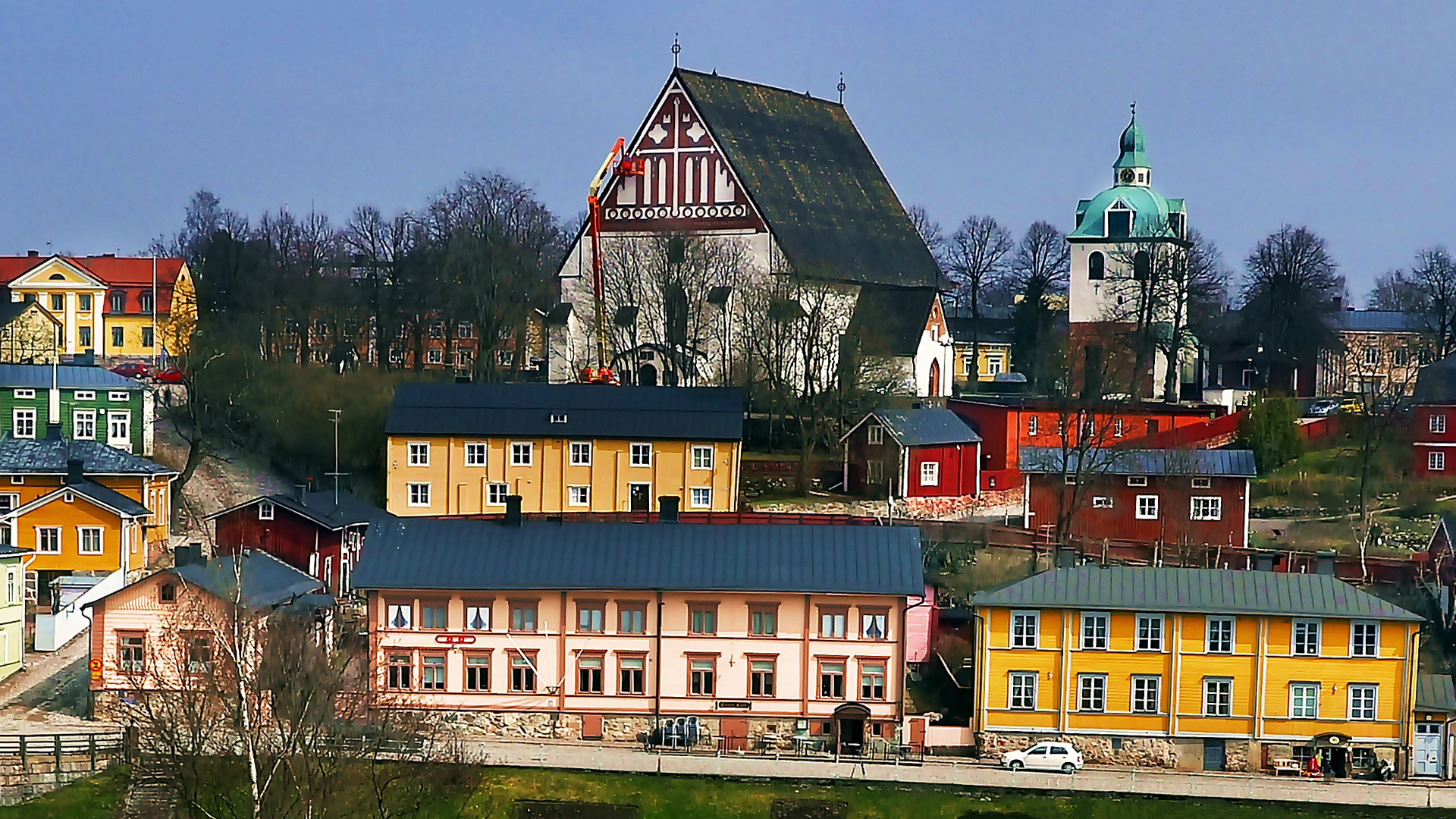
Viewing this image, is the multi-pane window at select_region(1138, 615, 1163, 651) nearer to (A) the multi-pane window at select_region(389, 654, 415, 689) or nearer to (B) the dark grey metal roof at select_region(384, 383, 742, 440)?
(A) the multi-pane window at select_region(389, 654, 415, 689)

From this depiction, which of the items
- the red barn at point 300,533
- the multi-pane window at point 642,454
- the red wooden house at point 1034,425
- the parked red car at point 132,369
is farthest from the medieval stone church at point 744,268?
the red barn at point 300,533

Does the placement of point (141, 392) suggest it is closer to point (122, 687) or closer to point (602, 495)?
point (602, 495)

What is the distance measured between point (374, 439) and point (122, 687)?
18530 millimetres

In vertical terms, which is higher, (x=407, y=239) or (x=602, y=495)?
(x=407, y=239)

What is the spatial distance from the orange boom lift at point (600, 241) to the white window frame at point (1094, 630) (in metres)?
24.8

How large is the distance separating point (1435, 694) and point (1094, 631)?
Answer: 6099 millimetres

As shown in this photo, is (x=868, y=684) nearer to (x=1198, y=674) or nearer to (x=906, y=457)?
(x=1198, y=674)

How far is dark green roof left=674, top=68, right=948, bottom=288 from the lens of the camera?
6600cm

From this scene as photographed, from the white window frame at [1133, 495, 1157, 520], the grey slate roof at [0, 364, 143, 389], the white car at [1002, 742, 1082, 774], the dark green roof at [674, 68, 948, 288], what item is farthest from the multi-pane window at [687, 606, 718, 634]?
the dark green roof at [674, 68, 948, 288]

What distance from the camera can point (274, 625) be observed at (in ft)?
114

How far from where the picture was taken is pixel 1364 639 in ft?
122

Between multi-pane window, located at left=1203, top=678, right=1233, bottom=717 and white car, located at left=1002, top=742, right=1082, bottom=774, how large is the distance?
8.77ft

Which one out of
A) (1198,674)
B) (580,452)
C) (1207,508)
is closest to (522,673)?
(1198,674)

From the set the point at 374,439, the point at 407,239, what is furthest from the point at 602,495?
the point at 407,239
